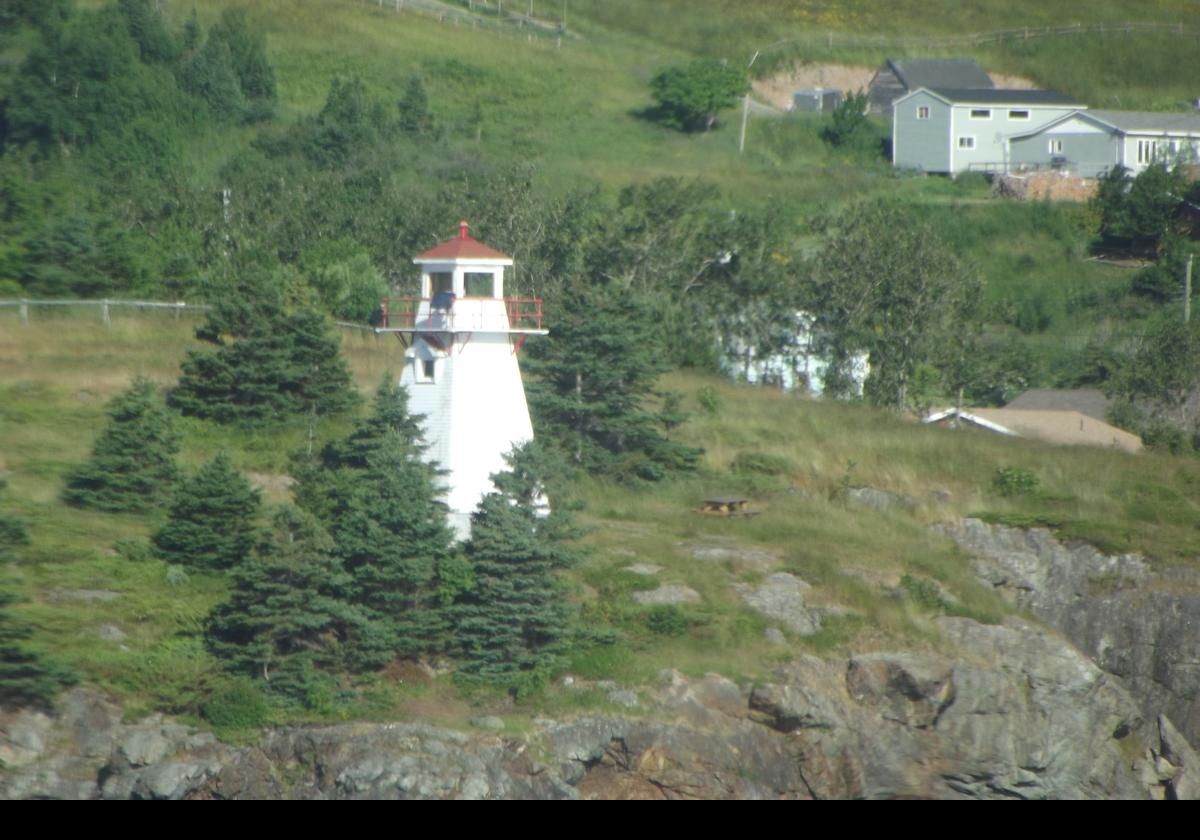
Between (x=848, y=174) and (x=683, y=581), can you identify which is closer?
(x=683, y=581)

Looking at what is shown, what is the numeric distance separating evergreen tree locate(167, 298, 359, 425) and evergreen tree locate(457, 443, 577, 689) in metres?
6.84

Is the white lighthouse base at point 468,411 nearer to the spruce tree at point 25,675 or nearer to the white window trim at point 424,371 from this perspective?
the white window trim at point 424,371

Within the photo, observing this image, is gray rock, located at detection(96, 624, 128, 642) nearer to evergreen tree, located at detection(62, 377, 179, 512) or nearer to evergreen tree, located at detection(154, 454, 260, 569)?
evergreen tree, located at detection(154, 454, 260, 569)

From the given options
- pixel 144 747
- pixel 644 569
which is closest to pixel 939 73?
pixel 644 569

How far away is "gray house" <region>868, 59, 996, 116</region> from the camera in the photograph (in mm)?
87562

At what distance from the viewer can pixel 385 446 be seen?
3111 centimetres

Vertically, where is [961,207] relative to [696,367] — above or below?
above

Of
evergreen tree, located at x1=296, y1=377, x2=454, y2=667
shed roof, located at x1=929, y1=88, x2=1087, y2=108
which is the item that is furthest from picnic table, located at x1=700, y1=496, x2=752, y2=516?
shed roof, located at x1=929, y1=88, x2=1087, y2=108

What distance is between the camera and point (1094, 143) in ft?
261
